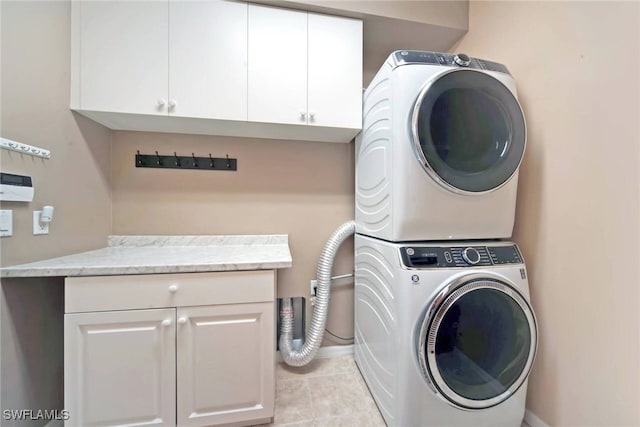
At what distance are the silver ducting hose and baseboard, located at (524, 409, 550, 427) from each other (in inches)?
43.6

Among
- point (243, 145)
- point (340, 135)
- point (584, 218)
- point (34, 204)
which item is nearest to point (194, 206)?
point (243, 145)

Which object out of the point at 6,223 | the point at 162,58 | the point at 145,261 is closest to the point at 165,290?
the point at 145,261

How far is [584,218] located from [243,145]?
6.06 ft

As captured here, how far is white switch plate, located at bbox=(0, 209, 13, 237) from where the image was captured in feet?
3.10

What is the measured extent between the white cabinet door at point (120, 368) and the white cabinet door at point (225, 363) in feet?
0.20

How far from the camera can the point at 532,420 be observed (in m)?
1.19

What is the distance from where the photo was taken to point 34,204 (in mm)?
1075

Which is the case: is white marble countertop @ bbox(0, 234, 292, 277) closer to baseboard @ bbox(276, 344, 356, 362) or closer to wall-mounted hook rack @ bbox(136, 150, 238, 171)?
wall-mounted hook rack @ bbox(136, 150, 238, 171)

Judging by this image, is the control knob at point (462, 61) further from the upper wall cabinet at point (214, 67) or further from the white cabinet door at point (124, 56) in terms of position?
the white cabinet door at point (124, 56)

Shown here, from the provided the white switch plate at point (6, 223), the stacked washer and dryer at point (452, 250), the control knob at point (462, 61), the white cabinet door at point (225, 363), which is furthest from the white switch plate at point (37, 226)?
the control knob at point (462, 61)

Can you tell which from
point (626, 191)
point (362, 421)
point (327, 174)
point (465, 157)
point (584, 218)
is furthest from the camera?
point (327, 174)

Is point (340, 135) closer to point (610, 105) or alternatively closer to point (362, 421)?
point (610, 105)

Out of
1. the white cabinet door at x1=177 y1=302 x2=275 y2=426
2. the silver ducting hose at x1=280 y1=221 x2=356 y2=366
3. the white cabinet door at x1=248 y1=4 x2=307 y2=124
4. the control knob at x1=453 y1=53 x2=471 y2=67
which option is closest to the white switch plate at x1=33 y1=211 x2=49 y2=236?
the white cabinet door at x1=177 y1=302 x2=275 y2=426

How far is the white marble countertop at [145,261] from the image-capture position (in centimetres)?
100
